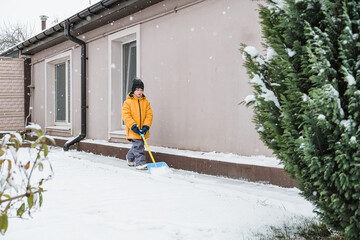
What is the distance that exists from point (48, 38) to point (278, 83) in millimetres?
9233

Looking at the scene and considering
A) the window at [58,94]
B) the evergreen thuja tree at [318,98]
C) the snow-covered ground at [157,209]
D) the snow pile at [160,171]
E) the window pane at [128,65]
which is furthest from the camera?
the window at [58,94]

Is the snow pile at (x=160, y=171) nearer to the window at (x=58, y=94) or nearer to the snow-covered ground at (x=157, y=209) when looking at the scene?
the snow-covered ground at (x=157, y=209)

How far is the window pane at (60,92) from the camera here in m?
11.4

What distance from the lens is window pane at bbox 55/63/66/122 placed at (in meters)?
11.4

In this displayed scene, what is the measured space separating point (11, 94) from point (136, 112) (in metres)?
8.13

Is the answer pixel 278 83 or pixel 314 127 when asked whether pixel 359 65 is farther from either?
pixel 278 83

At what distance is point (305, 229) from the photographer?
2816 mm

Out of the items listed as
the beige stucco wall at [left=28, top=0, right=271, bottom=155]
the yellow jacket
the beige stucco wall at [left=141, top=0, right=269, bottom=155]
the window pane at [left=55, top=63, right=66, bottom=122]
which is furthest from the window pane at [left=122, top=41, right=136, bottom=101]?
the window pane at [left=55, top=63, right=66, bottom=122]

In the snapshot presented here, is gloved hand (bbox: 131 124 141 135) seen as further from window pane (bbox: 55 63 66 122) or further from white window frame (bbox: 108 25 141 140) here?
window pane (bbox: 55 63 66 122)

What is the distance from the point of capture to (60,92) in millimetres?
11594

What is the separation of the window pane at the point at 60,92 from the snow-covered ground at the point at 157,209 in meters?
6.43

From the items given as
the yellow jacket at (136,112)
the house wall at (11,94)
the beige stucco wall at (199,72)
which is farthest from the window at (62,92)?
the yellow jacket at (136,112)

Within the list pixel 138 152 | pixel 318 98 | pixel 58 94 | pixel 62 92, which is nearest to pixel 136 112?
pixel 138 152

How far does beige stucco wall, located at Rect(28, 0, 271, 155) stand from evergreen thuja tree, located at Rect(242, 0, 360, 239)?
255 cm
